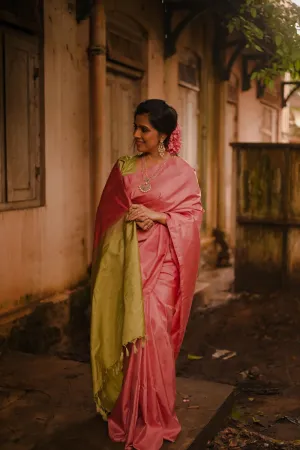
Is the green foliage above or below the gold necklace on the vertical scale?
above

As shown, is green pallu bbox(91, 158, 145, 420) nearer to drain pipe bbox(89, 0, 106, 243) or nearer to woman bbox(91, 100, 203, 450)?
woman bbox(91, 100, 203, 450)

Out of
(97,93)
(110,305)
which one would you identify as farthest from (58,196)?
(110,305)

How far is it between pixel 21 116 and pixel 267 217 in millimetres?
4270

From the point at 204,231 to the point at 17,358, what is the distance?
5.79 meters

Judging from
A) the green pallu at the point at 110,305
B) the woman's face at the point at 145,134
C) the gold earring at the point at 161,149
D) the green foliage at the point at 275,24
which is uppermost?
the green foliage at the point at 275,24

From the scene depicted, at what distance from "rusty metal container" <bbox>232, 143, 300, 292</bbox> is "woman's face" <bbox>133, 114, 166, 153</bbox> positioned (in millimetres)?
5140

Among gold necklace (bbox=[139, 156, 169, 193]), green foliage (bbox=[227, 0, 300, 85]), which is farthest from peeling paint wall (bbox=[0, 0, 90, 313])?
green foliage (bbox=[227, 0, 300, 85])

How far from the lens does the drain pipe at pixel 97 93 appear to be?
6172mm

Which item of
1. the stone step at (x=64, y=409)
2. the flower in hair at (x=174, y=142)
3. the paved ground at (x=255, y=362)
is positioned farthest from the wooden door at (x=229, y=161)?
the flower in hair at (x=174, y=142)

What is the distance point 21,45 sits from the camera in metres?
5.18

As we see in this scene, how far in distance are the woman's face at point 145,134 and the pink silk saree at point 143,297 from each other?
0.15 metres

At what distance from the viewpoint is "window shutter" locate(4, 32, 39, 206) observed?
5.07 m

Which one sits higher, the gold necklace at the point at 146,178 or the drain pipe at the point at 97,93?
the drain pipe at the point at 97,93

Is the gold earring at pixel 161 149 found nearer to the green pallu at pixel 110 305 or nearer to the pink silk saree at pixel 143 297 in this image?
the pink silk saree at pixel 143 297
